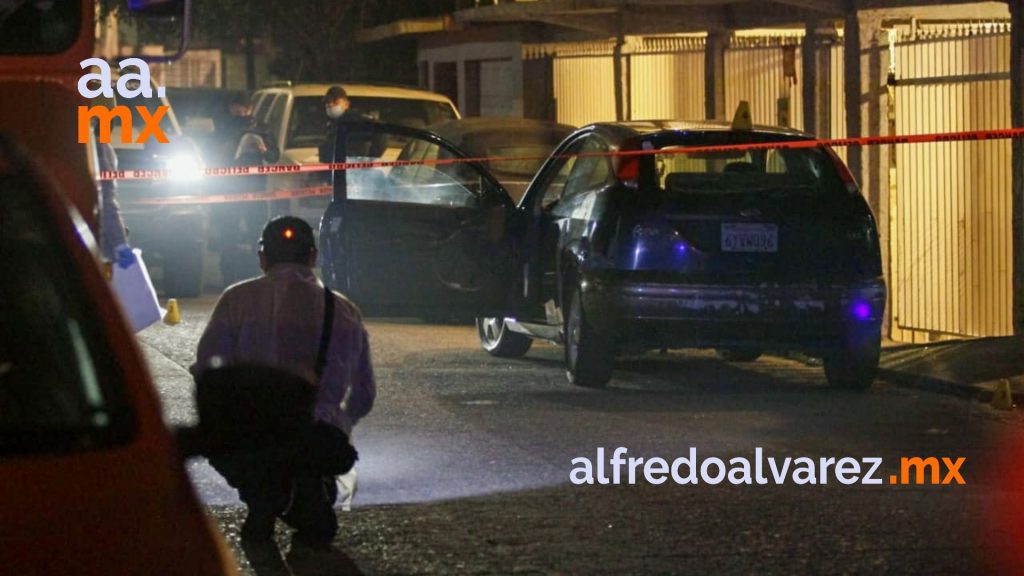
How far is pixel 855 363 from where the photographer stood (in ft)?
38.2

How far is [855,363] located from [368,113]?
1046cm

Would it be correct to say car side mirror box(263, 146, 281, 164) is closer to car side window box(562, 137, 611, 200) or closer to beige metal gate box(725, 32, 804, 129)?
beige metal gate box(725, 32, 804, 129)

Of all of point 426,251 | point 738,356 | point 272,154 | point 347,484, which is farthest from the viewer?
point 272,154

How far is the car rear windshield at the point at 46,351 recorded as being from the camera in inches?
130

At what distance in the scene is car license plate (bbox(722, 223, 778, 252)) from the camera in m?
11.4

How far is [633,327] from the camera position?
1137 centimetres

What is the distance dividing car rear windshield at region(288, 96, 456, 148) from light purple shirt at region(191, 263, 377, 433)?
1345 centimetres

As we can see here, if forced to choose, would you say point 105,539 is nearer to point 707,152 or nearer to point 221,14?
point 707,152

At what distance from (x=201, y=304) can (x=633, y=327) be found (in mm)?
6426

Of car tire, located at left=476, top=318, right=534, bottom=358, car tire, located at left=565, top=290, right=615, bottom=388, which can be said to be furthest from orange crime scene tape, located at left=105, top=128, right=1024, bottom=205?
car tire, located at left=476, top=318, right=534, bottom=358

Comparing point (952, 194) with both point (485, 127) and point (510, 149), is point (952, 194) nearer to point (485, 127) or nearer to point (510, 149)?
point (510, 149)

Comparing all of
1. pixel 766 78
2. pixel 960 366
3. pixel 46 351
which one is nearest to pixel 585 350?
pixel 960 366

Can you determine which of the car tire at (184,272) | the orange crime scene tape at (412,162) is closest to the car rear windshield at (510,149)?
the orange crime scene tape at (412,162)

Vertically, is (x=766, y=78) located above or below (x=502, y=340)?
above
